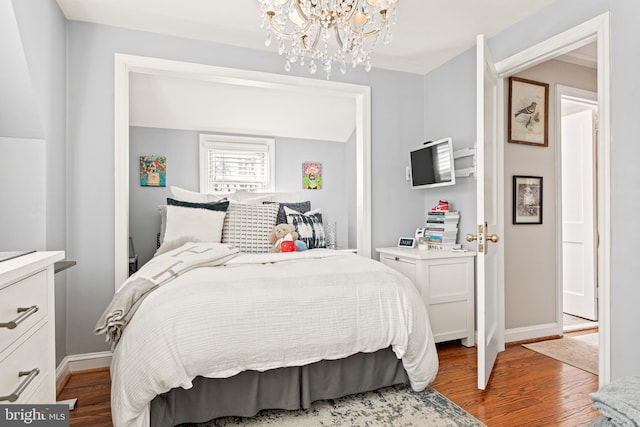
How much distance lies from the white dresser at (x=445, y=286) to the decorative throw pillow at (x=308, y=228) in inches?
27.3

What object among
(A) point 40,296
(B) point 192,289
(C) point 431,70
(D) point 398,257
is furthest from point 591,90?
(A) point 40,296

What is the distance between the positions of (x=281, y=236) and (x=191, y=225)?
0.72 m

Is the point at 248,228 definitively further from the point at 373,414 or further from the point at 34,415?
the point at 34,415

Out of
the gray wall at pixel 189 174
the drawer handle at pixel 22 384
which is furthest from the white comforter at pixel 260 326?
the gray wall at pixel 189 174

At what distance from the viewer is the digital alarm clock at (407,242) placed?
3.29 meters

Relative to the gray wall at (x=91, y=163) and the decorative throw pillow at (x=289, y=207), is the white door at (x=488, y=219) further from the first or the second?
the gray wall at (x=91, y=163)

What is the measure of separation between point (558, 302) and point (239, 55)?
3481 mm

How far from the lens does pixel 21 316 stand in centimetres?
109

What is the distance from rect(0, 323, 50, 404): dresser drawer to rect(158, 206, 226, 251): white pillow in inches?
56.7

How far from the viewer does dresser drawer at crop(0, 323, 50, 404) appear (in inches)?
39.6

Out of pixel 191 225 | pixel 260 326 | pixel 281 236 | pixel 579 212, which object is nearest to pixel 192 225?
pixel 191 225

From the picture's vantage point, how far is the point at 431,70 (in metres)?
3.52

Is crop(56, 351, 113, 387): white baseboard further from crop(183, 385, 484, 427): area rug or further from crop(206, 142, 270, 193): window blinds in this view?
crop(206, 142, 270, 193): window blinds

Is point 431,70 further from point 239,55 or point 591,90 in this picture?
point 239,55
